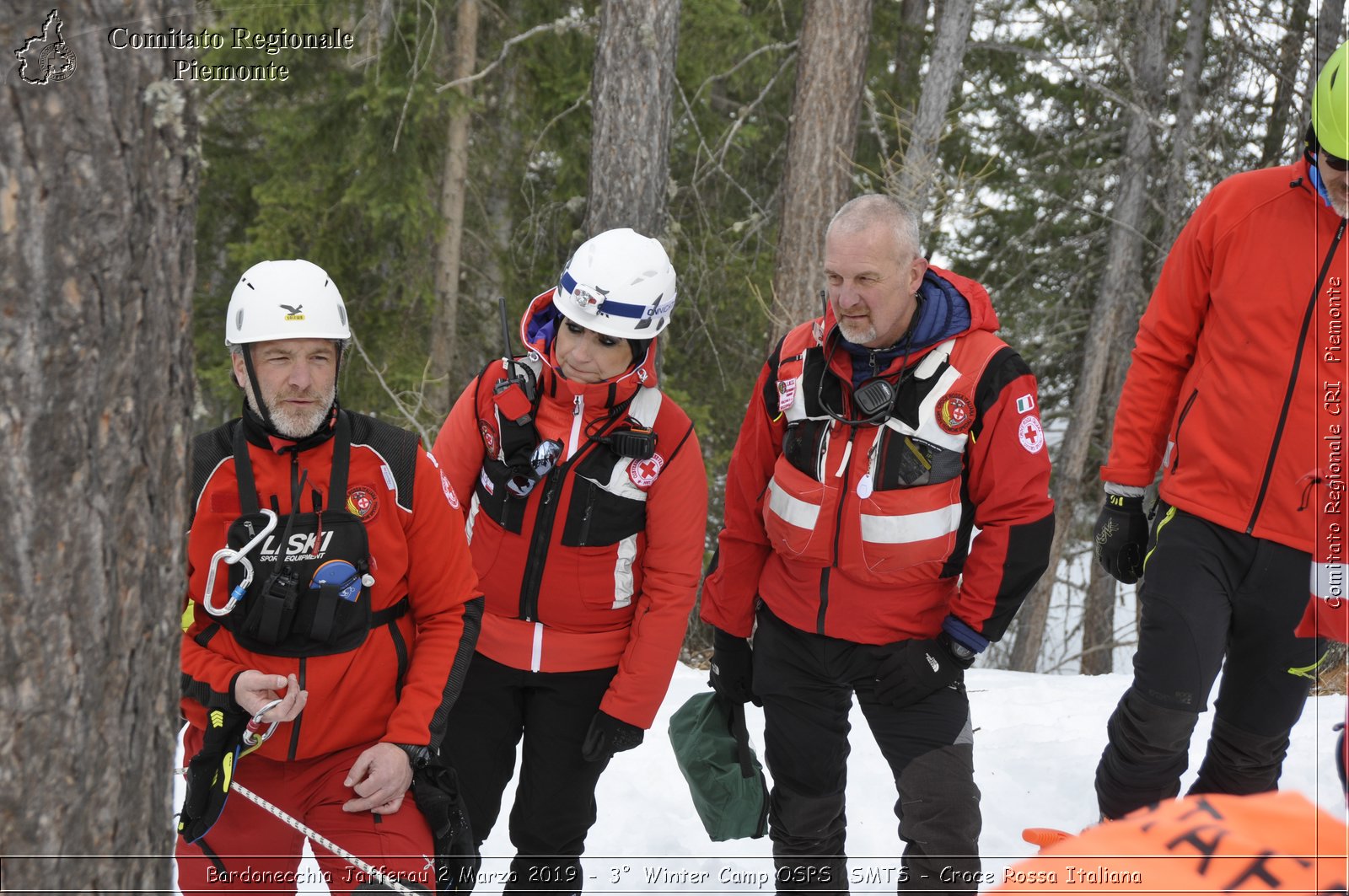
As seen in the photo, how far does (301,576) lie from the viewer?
285 centimetres

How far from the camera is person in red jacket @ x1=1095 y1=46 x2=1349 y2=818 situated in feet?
10.4

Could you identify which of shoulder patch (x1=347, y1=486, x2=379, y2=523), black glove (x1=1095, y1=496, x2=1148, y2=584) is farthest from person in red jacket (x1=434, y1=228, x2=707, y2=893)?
black glove (x1=1095, y1=496, x2=1148, y2=584)

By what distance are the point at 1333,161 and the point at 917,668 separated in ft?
6.10

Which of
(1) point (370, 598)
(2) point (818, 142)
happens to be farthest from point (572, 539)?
(2) point (818, 142)

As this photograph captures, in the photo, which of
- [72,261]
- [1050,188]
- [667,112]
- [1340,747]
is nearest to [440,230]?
[667,112]

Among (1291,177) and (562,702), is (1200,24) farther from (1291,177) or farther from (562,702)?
(562,702)

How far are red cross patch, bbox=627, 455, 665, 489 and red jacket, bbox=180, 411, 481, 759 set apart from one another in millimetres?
574

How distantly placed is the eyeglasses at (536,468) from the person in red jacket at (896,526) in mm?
707

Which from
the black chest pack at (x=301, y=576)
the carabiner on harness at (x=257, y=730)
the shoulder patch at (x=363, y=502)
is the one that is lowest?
the carabiner on harness at (x=257, y=730)

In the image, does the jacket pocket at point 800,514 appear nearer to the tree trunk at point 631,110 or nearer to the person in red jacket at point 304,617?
the person in red jacket at point 304,617

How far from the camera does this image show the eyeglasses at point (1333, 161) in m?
2.99

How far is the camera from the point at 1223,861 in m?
1.15

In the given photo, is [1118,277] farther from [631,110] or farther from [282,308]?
[282,308]

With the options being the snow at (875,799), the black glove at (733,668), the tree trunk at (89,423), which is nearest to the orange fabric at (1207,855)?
the tree trunk at (89,423)
